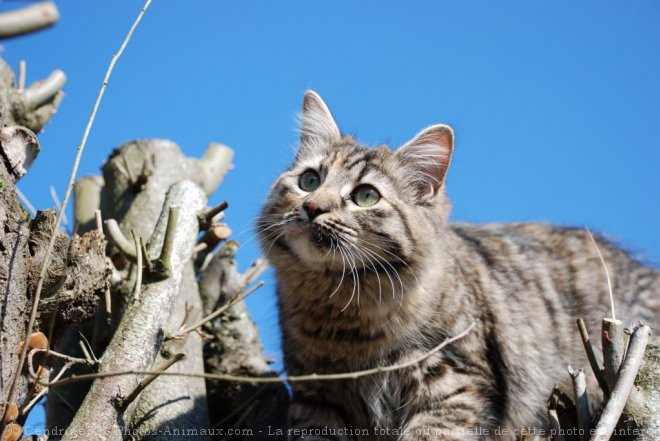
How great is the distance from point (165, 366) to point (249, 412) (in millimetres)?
1541

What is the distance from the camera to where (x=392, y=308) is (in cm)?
341

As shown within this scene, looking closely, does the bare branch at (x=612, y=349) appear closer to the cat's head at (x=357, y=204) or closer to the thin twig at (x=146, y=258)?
the cat's head at (x=357, y=204)

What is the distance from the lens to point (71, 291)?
285cm

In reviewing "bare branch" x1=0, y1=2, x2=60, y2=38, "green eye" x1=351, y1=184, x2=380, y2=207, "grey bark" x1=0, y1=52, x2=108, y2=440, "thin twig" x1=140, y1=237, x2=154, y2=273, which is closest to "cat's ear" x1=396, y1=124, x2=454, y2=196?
"green eye" x1=351, y1=184, x2=380, y2=207

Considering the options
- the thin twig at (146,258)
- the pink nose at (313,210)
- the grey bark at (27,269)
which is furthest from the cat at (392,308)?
the grey bark at (27,269)

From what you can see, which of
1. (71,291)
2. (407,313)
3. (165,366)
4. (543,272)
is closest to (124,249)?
(71,291)

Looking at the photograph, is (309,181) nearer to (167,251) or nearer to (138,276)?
(167,251)

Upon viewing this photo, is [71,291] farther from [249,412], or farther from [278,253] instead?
[249,412]

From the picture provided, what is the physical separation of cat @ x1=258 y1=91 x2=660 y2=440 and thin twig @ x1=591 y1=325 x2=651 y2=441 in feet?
2.72

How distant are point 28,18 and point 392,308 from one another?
254cm

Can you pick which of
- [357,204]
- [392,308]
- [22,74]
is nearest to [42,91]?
[22,74]

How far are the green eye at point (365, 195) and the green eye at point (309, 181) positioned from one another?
0.26 metres

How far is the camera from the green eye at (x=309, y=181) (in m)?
3.71

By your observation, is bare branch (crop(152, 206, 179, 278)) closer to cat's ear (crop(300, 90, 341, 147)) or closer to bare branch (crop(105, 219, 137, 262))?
bare branch (crop(105, 219, 137, 262))
